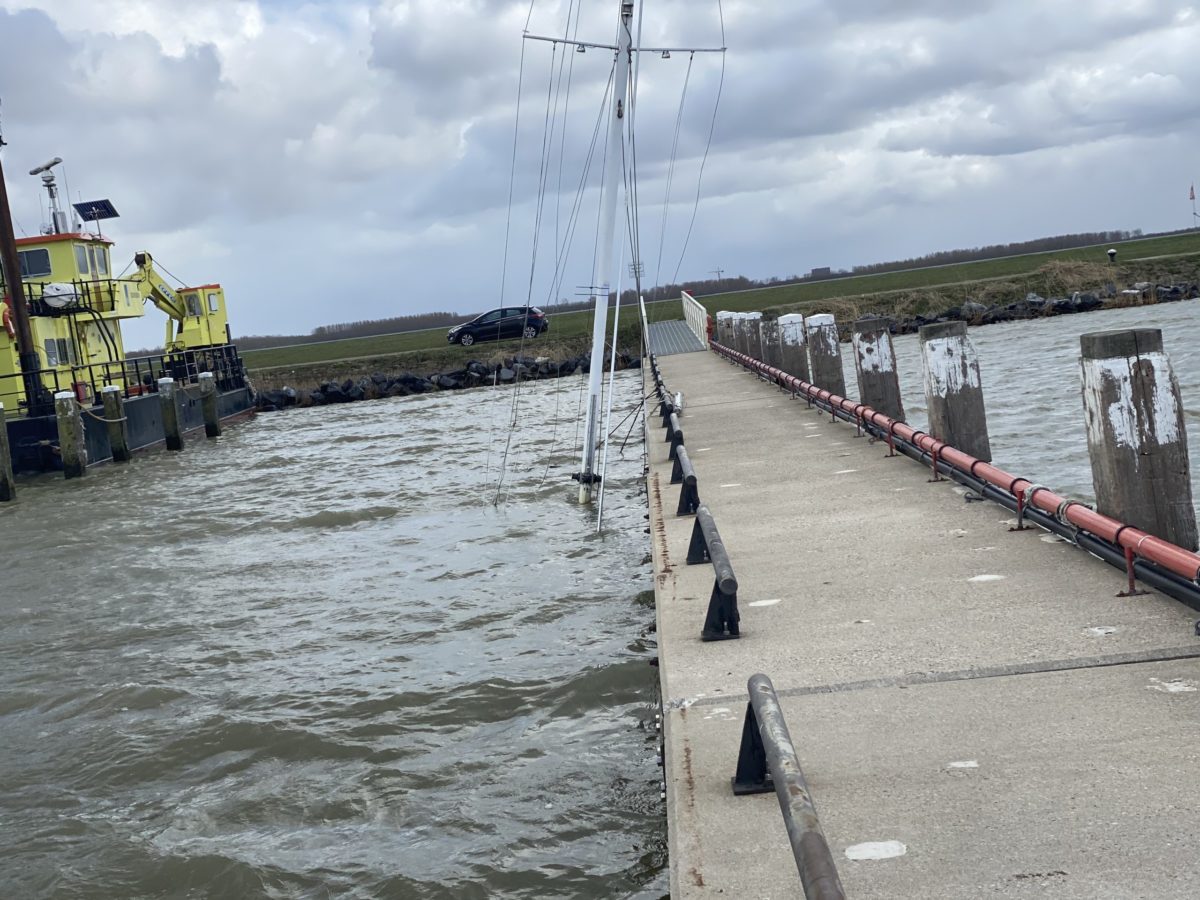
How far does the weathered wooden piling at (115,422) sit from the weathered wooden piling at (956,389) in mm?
21576

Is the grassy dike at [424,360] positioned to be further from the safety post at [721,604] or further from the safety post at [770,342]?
the safety post at [721,604]

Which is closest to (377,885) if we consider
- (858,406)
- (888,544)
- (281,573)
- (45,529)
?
(888,544)

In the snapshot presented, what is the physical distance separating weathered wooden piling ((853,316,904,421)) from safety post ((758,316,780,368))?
9148 mm

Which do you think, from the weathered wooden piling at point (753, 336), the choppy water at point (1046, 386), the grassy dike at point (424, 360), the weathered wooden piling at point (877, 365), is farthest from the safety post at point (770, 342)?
the grassy dike at point (424, 360)

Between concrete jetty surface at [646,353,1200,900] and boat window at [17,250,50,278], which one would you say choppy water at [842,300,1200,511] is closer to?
concrete jetty surface at [646,353,1200,900]

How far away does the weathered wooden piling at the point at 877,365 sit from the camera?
45.4 feet

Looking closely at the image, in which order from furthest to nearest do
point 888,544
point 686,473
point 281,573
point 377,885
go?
point 281,573 → point 686,473 → point 888,544 → point 377,885

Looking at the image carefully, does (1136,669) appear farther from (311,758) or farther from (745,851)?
(311,758)

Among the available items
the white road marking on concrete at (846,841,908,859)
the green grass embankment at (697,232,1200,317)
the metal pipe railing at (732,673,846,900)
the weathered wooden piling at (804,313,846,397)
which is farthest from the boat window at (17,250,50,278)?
the white road marking on concrete at (846,841,908,859)

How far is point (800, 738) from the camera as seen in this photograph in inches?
193

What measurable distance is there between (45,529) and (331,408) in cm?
2448

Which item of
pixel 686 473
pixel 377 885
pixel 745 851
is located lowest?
pixel 377 885

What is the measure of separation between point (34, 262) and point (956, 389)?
2948 cm

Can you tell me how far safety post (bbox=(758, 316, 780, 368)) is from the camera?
23477 mm
